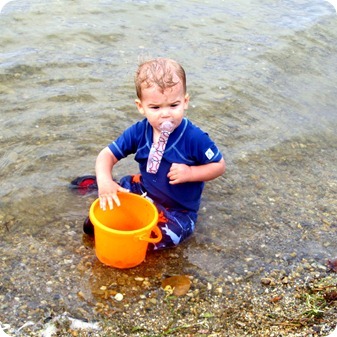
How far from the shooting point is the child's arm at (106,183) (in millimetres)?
3516

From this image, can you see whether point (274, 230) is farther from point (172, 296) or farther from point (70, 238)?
point (70, 238)

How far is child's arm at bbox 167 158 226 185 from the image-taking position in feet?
11.5

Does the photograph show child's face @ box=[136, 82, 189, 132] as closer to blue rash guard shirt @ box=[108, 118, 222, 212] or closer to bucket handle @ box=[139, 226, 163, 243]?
blue rash guard shirt @ box=[108, 118, 222, 212]

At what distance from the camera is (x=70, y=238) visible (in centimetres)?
378

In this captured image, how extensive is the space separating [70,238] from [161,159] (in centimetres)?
82

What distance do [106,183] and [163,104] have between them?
0.62 meters

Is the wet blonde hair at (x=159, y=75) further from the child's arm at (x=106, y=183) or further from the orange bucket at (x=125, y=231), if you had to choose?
the orange bucket at (x=125, y=231)

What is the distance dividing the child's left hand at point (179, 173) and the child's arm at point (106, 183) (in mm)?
338

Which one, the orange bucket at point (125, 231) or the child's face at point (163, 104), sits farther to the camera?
the child's face at point (163, 104)

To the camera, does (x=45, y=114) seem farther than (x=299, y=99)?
No

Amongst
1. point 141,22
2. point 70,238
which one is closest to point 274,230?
point 70,238

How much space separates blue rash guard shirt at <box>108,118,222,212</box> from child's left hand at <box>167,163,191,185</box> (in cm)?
11

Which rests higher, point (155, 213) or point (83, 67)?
point (155, 213)

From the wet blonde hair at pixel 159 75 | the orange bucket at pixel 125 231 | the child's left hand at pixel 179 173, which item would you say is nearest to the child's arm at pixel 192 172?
the child's left hand at pixel 179 173
